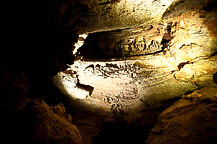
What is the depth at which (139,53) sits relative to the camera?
503 cm

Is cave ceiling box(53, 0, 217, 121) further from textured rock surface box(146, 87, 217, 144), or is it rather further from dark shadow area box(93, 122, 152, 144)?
textured rock surface box(146, 87, 217, 144)

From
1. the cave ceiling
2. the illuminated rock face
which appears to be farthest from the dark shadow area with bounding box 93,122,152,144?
the cave ceiling

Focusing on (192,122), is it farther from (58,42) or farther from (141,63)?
(58,42)

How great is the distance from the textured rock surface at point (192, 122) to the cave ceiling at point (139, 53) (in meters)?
0.71

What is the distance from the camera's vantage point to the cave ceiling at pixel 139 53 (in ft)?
10.6

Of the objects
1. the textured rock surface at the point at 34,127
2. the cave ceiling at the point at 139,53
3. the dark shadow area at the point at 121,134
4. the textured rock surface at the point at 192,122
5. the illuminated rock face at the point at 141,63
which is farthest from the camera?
the dark shadow area at the point at 121,134

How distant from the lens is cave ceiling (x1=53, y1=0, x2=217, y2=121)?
3219mm

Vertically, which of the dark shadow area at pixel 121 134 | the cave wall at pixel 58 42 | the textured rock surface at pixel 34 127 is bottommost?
the dark shadow area at pixel 121 134

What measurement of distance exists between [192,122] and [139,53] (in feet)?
10.3

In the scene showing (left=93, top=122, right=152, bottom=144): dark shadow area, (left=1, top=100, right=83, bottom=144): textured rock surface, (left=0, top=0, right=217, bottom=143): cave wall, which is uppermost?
(left=0, top=0, right=217, bottom=143): cave wall

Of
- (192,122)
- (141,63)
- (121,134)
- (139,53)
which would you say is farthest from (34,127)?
(139,53)

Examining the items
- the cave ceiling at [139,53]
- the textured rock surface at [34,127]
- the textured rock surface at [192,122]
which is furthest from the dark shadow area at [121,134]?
the textured rock surface at [34,127]

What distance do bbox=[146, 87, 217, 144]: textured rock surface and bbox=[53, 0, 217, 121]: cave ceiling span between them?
714 millimetres

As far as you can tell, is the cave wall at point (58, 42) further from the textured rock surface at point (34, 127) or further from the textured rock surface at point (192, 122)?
the textured rock surface at point (192, 122)
